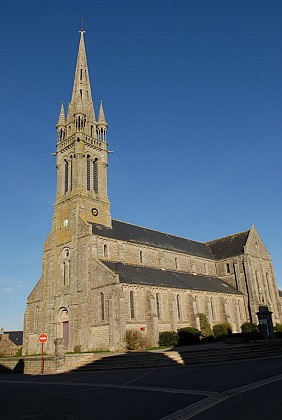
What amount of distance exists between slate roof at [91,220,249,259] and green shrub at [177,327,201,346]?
41.3ft

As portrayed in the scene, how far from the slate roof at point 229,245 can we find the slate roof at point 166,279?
5595mm

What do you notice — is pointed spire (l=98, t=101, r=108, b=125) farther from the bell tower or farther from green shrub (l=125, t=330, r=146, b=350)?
green shrub (l=125, t=330, r=146, b=350)

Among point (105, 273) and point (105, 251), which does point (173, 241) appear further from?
point (105, 273)

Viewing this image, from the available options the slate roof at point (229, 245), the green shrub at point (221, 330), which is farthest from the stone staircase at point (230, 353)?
the slate roof at point (229, 245)

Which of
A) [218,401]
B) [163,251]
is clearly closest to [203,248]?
[163,251]

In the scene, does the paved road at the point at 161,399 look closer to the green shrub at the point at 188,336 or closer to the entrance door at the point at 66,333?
the green shrub at the point at 188,336

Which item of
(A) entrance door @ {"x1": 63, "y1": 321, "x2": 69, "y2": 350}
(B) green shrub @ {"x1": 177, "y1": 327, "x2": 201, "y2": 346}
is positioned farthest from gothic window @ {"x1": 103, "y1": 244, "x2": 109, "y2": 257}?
(B) green shrub @ {"x1": 177, "y1": 327, "x2": 201, "y2": 346}

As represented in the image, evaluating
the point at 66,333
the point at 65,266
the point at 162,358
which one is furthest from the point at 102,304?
the point at 162,358

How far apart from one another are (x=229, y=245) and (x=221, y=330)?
62.2 feet

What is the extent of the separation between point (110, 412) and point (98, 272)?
2637 centimetres

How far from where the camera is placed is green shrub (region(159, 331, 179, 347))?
3369cm

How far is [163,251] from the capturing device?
47.0m

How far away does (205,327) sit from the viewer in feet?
133

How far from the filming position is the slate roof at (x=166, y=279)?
37.2 m
